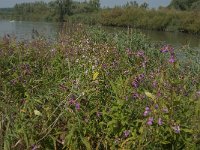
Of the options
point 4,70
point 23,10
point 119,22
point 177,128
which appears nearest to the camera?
point 177,128

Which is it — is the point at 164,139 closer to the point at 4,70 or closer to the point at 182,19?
the point at 4,70

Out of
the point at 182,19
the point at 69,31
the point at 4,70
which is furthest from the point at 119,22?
the point at 4,70

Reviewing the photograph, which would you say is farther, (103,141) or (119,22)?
(119,22)

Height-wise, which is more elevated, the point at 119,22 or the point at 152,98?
the point at 152,98

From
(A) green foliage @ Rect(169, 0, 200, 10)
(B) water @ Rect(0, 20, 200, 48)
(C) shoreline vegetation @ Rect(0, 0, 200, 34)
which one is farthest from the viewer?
(A) green foliage @ Rect(169, 0, 200, 10)

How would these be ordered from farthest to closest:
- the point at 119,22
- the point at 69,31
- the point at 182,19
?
the point at 119,22
the point at 182,19
the point at 69,31

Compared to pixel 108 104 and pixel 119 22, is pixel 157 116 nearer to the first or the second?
pixel 108 104

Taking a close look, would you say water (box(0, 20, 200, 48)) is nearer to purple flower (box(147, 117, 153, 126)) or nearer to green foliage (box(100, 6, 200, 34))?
purple flower (box(147, 117, 153, 126))

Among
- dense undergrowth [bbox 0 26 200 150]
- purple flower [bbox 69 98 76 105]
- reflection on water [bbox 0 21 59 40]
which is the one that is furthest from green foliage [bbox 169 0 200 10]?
purple flower [bbox 69 98 76 105]

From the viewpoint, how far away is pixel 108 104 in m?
3.19

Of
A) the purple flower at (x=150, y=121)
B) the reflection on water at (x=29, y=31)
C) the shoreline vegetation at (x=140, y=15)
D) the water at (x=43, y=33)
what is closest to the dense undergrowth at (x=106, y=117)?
the purple flower at (x=150, y=121)

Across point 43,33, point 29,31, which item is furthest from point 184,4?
point 43,33

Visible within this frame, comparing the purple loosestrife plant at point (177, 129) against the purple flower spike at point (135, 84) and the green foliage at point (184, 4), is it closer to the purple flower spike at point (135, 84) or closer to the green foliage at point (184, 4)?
the purple flower spike at point (135, 84)

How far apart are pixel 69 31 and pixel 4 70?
391 centimetres
